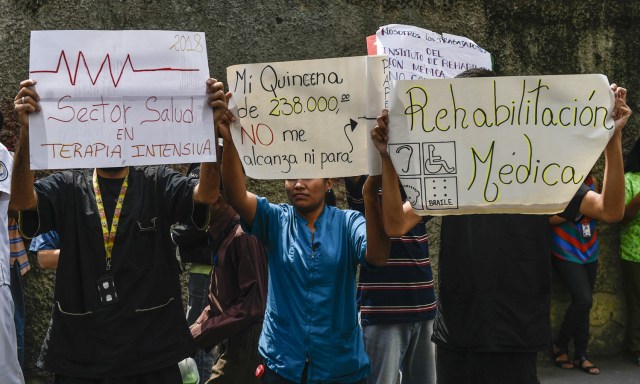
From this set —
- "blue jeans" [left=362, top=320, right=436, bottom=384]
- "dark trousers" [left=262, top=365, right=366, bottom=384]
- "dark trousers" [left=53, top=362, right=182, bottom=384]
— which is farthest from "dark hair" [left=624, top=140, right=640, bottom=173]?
"dark trousers" [left=53, top=362, right=182, bottom=384]

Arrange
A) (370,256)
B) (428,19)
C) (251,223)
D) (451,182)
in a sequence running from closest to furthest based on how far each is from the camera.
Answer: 1. (451,182)
2. (370,256)
3. (251,223)
4. (428,19)

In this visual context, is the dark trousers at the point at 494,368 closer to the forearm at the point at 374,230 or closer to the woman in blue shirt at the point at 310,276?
the woman in blue shirt at the point at 310,276

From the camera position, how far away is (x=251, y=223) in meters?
3.79

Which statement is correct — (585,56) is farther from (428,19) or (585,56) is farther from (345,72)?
(345,72)

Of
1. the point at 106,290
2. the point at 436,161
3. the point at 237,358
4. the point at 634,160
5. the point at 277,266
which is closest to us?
the point at 436,161

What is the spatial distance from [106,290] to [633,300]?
4.76 metres

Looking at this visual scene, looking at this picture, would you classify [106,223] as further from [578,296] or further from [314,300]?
[578,296]

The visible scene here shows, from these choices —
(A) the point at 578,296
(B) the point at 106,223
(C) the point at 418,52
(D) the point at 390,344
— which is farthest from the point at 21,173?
(A) the point at 578,296

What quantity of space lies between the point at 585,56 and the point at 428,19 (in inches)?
54.7

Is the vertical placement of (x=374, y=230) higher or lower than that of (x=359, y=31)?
lower

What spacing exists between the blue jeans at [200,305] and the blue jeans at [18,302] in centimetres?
104

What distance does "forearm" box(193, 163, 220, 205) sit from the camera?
3695mm

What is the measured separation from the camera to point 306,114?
3.55 m

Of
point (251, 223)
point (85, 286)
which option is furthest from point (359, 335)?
point (85, 286)
